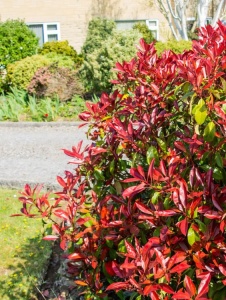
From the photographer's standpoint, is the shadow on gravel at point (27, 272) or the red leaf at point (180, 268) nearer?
the red leaf at point (180, 268)

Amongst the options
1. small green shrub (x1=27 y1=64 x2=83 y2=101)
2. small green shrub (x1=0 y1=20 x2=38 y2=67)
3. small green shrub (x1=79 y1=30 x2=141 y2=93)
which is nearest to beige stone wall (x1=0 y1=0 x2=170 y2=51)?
small green shrub (x1=0 y1=20 x2=38 y2=67)

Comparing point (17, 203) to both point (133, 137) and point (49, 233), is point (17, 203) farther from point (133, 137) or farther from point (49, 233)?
point (133, 137)

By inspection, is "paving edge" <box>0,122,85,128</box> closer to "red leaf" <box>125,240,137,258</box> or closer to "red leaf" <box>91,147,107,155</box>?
"red leaf" <box>91,147,107,155</box>

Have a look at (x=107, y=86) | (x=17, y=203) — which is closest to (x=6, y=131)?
(x=107, y=86)

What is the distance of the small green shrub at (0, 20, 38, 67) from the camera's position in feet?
46.4

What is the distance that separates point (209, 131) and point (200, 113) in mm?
80

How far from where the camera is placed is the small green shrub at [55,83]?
10914 millimetres

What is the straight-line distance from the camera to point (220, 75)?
80.3 inches

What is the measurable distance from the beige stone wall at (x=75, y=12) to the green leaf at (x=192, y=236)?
19.4 meters

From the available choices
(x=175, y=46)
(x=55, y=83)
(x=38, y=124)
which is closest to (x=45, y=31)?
(x=175, y=46)

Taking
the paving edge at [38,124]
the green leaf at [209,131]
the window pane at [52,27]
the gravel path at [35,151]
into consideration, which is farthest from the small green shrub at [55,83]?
the window pane at [52,27]

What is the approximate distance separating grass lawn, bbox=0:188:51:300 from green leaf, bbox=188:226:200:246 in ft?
5.66

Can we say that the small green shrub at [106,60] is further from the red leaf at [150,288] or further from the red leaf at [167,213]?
the red leaf at [150,288]

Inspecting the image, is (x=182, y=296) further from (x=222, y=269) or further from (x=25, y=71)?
(x=25, y=71)
